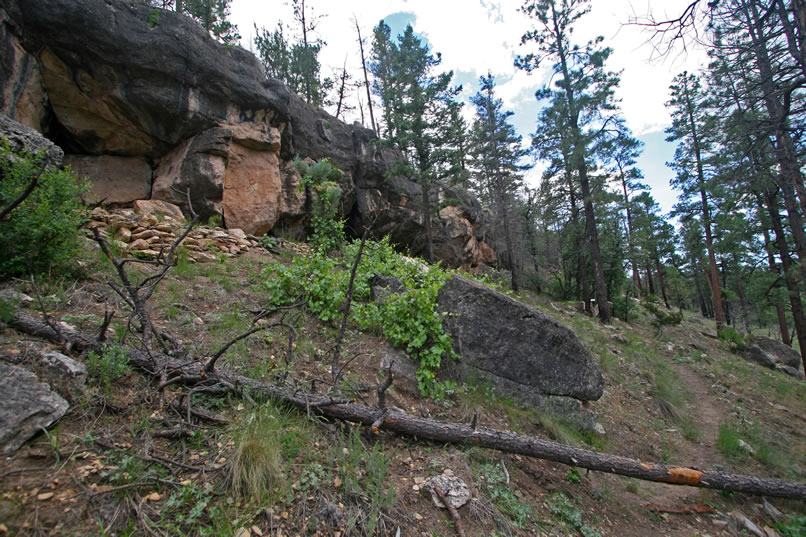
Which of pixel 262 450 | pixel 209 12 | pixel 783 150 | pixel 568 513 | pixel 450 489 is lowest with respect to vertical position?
pixel 568 513

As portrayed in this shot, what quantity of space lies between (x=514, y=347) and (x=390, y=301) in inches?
74.8

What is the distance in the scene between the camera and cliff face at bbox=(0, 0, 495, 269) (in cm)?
676

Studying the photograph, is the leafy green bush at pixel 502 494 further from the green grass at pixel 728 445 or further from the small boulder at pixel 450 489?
the green grass at pixel 728 445

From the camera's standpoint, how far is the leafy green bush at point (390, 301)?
→ 4.10m

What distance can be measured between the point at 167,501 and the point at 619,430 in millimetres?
5807

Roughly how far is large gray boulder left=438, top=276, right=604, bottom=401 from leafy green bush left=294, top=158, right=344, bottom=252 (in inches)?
191

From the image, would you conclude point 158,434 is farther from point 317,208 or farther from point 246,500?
point 317,208

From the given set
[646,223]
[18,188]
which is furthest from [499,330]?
[646,223]

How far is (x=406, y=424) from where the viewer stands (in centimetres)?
295

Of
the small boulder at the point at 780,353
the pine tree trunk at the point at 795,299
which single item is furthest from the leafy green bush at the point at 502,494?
the small boulder at the point at 780,353

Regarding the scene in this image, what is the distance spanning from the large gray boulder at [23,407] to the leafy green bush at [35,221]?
214cm

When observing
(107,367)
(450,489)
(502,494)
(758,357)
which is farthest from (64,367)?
(758,357)

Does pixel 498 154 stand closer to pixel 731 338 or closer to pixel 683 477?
A: pixel 731 338

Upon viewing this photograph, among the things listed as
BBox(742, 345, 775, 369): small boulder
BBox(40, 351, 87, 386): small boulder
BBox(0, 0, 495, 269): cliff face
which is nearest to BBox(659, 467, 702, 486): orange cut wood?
BBox(40, 351, 87, 386): small boulder
